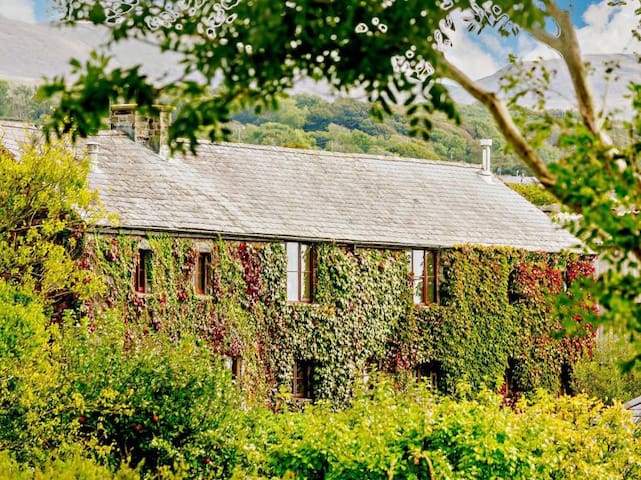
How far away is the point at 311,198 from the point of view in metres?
41.0

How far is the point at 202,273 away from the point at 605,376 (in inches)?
518

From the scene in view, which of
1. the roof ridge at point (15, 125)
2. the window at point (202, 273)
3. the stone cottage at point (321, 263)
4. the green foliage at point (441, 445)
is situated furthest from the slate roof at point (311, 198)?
the green foliage at point (441, 445)

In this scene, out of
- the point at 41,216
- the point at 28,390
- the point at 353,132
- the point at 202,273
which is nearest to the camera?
the point at 28,390

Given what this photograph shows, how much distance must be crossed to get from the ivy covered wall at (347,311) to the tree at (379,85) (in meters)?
22.8

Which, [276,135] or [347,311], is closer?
[347,311]

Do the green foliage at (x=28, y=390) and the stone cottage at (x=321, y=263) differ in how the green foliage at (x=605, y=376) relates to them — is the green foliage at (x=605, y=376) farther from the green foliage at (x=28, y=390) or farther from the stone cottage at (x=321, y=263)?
the green foliage at (x=28, y=390)

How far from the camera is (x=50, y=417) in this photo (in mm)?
27062

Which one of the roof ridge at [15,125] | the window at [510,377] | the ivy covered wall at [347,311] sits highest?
the roof ridge at [15,125]

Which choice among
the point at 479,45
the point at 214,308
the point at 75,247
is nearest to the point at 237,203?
the point at 214,308

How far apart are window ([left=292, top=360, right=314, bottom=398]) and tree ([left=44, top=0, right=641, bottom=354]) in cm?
2655

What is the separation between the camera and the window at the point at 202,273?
36.6 meters

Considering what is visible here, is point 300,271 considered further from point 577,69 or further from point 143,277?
point 577,69

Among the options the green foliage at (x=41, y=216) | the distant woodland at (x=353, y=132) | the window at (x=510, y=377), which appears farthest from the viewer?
the distant woodland at (x=353, y=132)

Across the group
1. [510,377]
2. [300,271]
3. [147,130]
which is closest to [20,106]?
[147,130]
